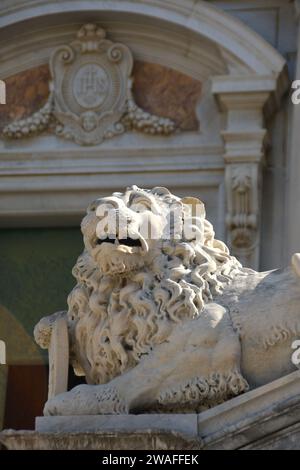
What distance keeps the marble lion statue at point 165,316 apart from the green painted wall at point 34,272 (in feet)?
21.3

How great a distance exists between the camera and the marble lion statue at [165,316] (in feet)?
19.6

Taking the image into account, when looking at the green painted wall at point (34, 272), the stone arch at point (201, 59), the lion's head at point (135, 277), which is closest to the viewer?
the lion's head at point (135, 277)

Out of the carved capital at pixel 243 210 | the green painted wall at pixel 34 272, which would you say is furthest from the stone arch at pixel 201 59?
the green painted wall at pixel 34 272

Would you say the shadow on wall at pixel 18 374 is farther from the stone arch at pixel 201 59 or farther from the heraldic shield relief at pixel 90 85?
the heraldic shield relief at pixel 90 85

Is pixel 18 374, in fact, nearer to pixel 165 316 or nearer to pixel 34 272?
pixel 34 272

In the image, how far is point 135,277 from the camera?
6301mm

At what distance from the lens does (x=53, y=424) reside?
596 cm

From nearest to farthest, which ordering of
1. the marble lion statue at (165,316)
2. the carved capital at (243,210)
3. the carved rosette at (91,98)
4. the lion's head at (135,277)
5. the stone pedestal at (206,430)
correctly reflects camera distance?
the stone pedestal at (206,430) → the marble lion statue at (165,316) → the lion's head at (135,277) → the carved capital at (243,210) → the carved rosette at (91,98)

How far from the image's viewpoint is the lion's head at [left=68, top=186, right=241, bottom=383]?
6.16 meters

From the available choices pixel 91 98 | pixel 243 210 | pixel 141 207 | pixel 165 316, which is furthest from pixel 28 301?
pixel 165 316

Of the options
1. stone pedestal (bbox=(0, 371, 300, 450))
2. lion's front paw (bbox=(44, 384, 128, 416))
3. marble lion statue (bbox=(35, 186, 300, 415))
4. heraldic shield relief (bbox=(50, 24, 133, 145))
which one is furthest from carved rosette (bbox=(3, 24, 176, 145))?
stone pedestal (bbox=(0, 371, 300, 450))

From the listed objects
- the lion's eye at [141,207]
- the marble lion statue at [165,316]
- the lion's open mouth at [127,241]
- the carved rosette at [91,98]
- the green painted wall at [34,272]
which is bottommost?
the marble lion statue at [165,316]

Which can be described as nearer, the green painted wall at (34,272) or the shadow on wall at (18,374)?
the shadow on wall at (18,374)
